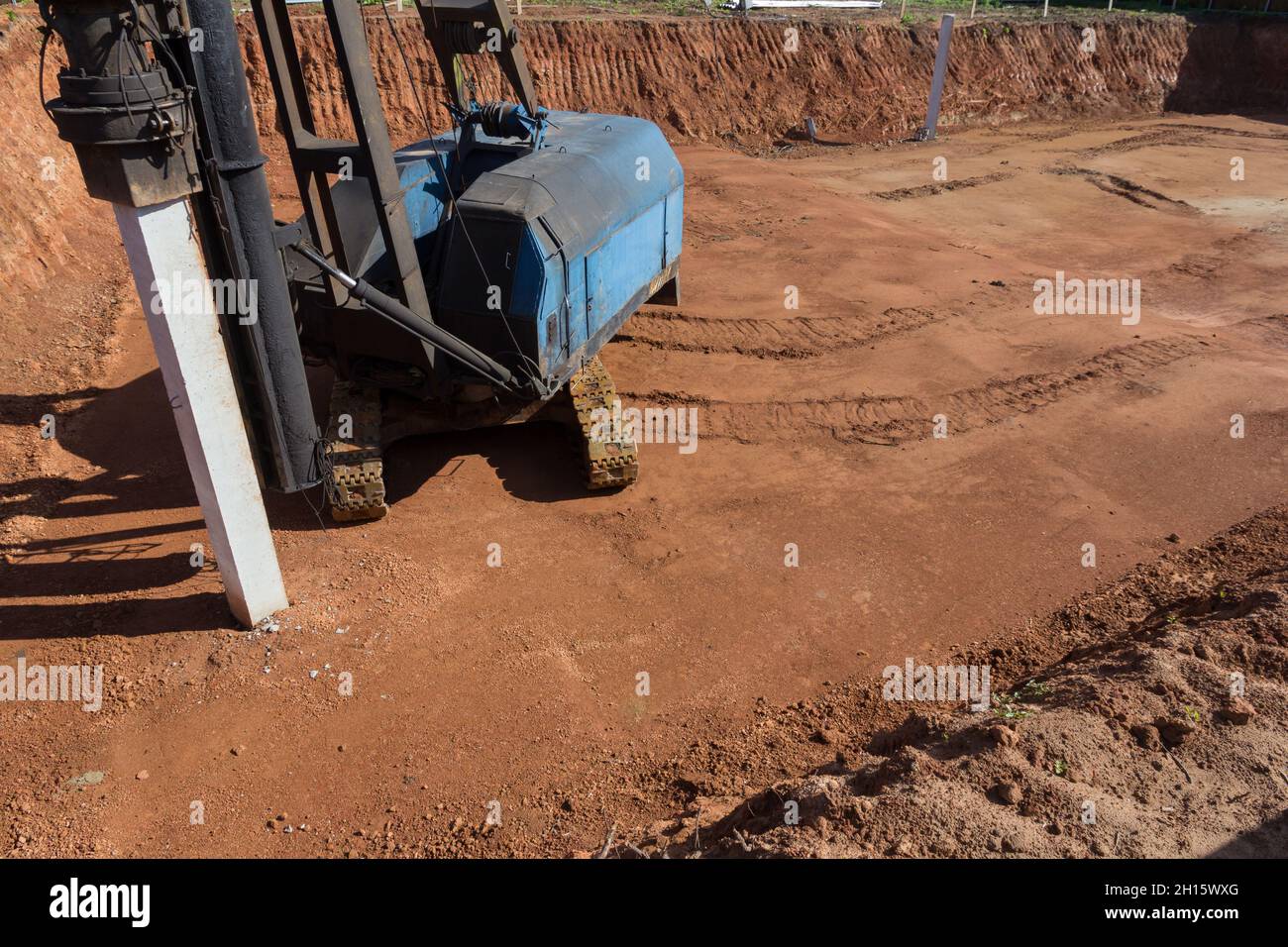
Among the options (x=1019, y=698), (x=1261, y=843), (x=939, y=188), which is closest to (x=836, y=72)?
(x=939, y=188)

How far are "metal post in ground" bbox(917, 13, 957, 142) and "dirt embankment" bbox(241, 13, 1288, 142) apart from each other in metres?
0.48

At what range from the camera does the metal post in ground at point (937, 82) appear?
22.8 metres

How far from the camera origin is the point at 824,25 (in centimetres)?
2450

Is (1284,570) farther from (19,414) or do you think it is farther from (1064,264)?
(19,414)

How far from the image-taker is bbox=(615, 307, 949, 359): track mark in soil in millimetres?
12203

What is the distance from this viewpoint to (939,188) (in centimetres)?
1981

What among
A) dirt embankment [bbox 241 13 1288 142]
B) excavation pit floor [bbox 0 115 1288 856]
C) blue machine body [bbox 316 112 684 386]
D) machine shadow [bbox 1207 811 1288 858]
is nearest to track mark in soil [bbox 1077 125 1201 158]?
dirt embankment [bbox 241 13 1288 142]

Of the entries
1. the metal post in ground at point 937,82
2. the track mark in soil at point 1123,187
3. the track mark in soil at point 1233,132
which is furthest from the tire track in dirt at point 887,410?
the track mark in soil at point 1233,132

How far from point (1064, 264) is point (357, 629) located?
1313 centimetres

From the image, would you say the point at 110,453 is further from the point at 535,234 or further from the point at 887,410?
the point at 887,410

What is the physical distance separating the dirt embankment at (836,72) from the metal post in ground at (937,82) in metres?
0.48

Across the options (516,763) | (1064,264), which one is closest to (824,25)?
(1064,264)

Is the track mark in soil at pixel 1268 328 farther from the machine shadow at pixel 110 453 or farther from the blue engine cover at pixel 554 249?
the machine shadow at pixel 110 453

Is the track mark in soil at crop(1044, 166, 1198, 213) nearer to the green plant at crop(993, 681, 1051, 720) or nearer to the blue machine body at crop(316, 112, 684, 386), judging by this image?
the blue machine body at crop(316, 112, 684, 386)
